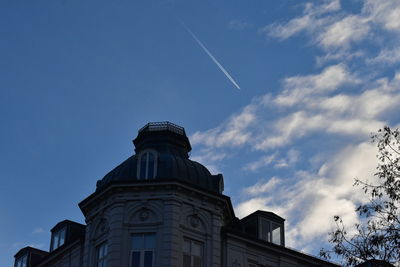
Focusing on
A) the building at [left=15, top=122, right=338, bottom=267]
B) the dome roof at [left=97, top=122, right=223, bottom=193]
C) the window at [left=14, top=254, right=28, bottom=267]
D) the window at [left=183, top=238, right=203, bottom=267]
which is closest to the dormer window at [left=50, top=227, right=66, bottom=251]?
the building at [left=15, top=122, right=338, bottom=267]

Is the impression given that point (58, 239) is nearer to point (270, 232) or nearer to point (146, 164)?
point (146, 164)

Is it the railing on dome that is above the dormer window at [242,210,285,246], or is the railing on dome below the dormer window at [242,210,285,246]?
above

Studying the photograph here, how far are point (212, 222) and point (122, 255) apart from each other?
635 cm

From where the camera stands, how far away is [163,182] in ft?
156

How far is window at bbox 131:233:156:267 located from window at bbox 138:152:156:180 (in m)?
4.10

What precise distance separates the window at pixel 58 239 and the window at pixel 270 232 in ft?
46.8

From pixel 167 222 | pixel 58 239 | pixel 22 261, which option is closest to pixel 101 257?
pixel 167 222

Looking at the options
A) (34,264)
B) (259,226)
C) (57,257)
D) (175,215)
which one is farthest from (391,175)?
(34,264)

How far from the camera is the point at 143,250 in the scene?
46312 millimetres

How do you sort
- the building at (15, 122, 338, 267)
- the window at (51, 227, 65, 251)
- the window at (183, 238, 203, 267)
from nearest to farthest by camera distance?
the building at (15, 122, 338, 267), the window at (183, 238, 203, 267), the window at (51, 227, 65, 251)

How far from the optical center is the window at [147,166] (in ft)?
161

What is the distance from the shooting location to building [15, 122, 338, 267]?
4656 centimetres

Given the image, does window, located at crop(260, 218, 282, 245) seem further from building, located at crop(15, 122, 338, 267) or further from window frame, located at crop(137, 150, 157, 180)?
window frame, located at crop(137, 150, 157, 180)

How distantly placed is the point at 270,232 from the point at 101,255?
1223 cm
